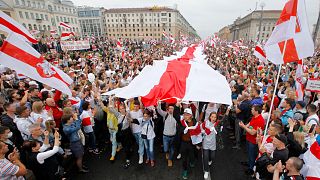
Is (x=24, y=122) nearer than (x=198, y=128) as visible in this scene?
Yes

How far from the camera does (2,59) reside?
10.3 ft

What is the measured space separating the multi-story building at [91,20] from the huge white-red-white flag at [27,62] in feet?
335

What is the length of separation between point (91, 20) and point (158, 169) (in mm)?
106026

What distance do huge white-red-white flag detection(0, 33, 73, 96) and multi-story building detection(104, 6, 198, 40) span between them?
92.8m

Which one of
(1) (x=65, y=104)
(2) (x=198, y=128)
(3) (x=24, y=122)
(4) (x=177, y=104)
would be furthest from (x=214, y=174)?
(3) (x=24, y=122)

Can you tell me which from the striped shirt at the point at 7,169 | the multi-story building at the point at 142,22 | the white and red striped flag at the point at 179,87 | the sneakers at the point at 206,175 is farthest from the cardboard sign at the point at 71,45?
the multi-story building at the point at 142,22

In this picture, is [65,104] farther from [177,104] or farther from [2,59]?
[177,104]

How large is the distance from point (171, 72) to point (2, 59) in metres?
3.74

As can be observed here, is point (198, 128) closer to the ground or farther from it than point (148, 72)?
closer to the ground

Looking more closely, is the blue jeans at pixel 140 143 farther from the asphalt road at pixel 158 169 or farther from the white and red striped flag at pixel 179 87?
the white and red striped flag at pixel 179 87

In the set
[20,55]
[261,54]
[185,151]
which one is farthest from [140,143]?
[261,54]

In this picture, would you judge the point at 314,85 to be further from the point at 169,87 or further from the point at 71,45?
the point at 71,45

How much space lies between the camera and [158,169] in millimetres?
4691

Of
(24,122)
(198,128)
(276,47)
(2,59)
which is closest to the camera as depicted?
(2,59)
